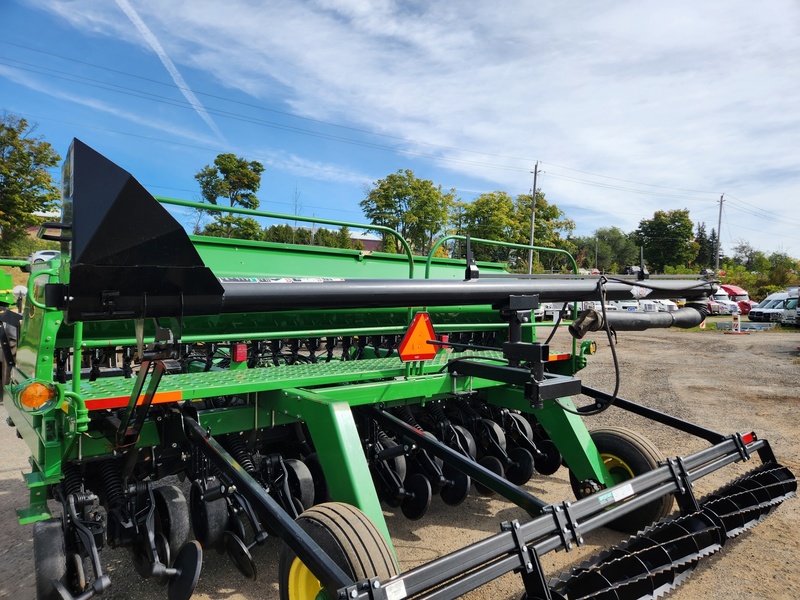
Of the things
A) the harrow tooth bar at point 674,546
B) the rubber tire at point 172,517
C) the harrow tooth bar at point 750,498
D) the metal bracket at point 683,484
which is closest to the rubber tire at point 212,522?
the rubber tire at point 172,517

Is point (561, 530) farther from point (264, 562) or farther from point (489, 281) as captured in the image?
point (264, 562)

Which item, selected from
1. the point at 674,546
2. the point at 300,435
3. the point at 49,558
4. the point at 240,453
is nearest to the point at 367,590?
the point at 49,558

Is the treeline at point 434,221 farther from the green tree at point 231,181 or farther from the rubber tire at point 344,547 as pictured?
the rubber tire at point 344,547

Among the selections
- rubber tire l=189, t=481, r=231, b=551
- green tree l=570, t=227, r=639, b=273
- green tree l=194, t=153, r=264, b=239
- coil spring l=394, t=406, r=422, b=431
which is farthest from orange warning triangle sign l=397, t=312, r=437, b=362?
green tree l=570, t=227, r=639, b=273

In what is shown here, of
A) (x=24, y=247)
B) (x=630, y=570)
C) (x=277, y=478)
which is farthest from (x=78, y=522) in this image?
(x=24, y=247)

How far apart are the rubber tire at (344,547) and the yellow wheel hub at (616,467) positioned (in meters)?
2.35

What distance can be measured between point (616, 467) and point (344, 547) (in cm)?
259

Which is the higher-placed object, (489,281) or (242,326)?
(489,281)

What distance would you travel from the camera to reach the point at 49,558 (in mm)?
2525

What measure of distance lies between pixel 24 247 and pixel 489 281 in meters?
28.6

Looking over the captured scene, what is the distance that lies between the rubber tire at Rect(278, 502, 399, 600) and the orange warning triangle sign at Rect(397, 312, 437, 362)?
1469mm

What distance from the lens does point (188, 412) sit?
3201 mm

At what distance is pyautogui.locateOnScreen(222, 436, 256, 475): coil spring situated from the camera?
3.45 meters

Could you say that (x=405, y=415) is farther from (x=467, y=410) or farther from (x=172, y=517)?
(x=172, y=517)
